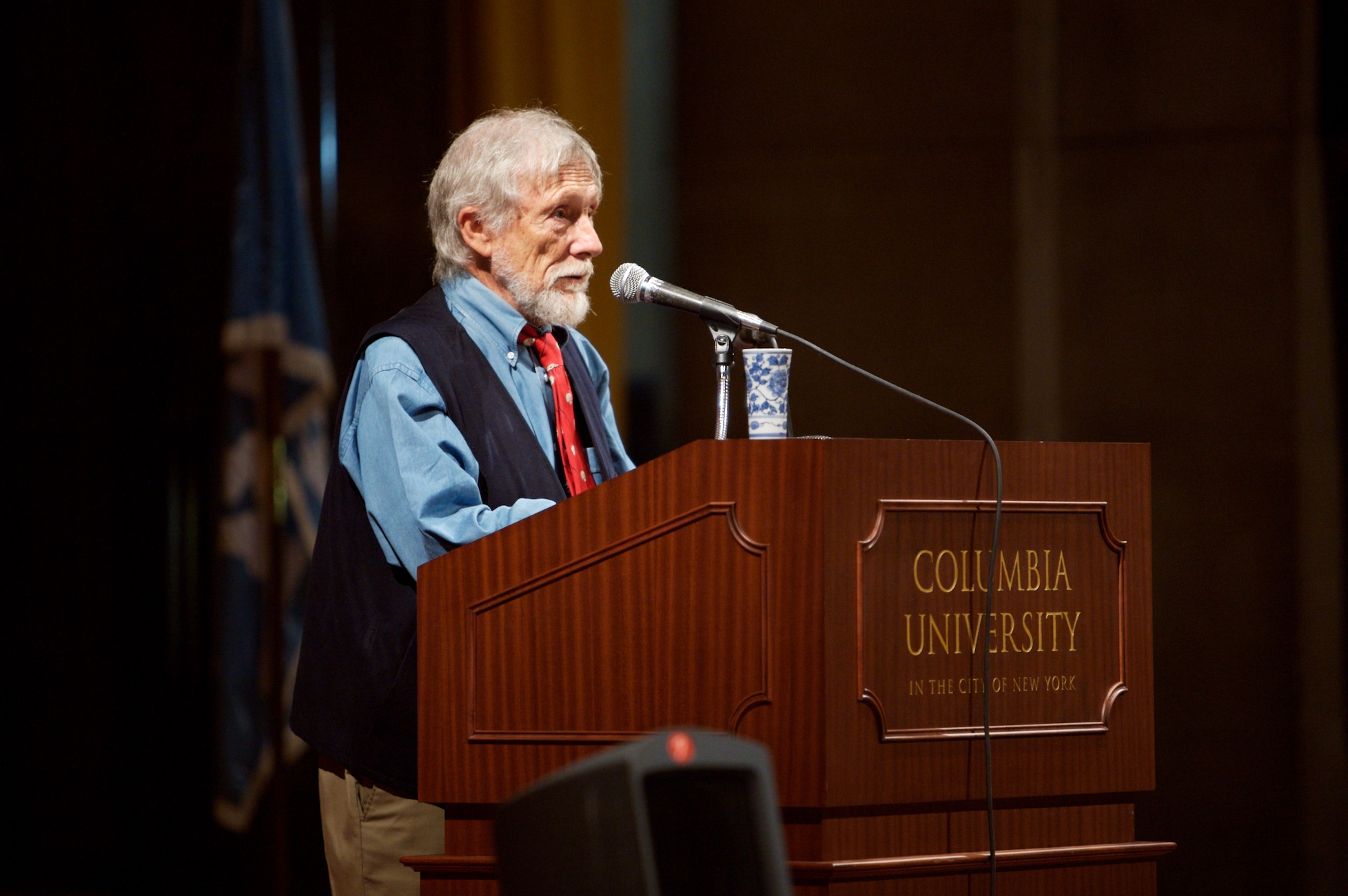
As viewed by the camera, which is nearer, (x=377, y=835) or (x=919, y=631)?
(x=919, y=631)

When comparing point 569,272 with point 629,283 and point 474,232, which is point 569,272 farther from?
point 629,283

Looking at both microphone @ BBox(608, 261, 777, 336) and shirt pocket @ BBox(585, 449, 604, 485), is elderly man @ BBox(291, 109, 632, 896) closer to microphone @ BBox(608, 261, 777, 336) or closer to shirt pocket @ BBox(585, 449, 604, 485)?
shirt pocket @ BBox(585, 449, 604, 485)

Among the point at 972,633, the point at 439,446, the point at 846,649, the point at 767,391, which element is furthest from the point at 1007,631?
the point at 439,446

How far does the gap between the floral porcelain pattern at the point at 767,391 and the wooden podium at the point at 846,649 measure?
0.51 ft

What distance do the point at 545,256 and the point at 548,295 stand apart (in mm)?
60

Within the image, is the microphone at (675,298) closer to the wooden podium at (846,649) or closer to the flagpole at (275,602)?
the wooden podium at (846,649)

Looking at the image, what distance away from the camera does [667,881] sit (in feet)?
3.34

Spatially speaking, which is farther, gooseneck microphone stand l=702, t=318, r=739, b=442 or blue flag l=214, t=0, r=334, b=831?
blue flag l=214, t=0, r=334, b=831

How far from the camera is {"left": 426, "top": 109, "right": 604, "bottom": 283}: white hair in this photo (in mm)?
1994

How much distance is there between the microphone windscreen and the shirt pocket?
0.37 metres

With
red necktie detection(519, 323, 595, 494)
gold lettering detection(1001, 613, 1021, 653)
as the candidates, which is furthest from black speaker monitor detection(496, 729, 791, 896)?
red necktie detection(519, 323, 595, 494)

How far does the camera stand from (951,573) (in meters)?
1.42

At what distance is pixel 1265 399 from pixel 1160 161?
62cm

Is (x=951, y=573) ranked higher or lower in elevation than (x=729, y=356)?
lower
